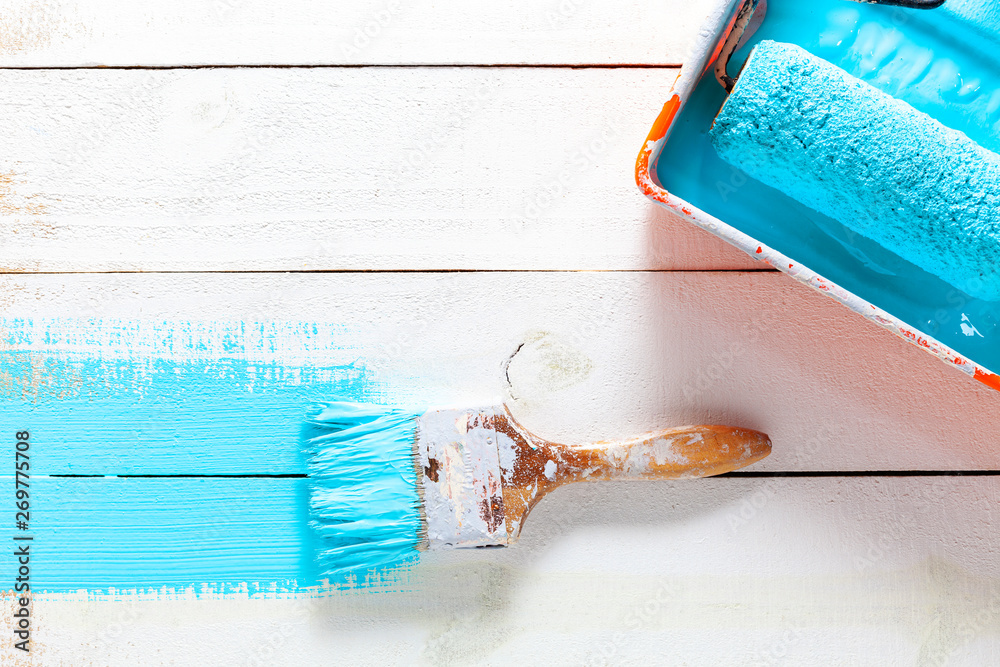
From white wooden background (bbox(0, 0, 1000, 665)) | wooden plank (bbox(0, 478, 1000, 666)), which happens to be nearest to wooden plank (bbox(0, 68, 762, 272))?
white wooden background (bbox(0, 0, 1000, 665))

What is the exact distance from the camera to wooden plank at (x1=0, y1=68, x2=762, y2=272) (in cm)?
63

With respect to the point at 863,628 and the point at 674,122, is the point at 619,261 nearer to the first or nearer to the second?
the point at 674,122

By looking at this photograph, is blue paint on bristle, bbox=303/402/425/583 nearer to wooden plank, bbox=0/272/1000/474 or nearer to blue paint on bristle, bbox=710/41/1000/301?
wooden plank, bbox=0/272/1000/474

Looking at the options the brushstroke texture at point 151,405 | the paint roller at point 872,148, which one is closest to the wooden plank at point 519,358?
the brushstroke texture at point 151,405

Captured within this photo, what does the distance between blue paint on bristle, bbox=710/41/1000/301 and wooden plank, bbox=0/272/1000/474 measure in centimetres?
13

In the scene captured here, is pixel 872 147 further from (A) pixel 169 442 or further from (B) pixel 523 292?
(A) pixel 169 442

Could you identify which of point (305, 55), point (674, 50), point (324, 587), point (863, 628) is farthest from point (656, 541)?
point (305, 55)

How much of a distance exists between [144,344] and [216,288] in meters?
0.09

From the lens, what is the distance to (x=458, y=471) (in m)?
0.59

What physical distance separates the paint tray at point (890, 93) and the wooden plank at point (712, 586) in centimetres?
19

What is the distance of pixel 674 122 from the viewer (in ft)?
1.74

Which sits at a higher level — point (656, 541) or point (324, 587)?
point (656, 541)

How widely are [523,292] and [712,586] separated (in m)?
0.34

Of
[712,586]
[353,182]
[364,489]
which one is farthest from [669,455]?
[353,182]
